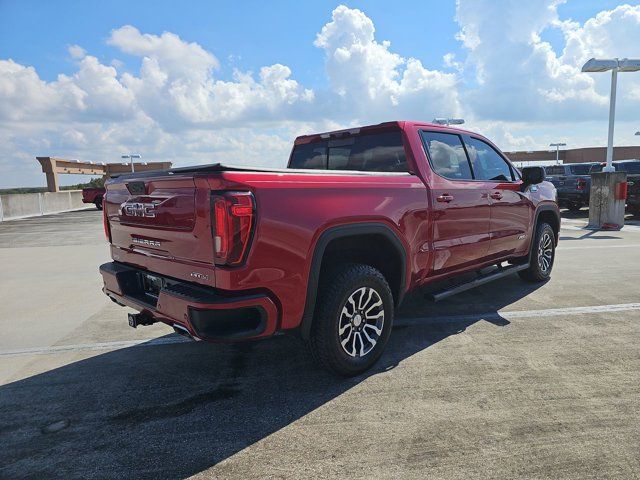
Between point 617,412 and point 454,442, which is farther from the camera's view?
point 617,412

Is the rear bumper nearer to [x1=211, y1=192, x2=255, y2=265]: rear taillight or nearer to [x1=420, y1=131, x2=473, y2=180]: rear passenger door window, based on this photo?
[x1=211, y1=192, x2=255, y2=265]: rear taillight

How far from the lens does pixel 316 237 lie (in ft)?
9.36

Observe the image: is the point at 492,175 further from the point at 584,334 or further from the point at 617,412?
the point at 617,412

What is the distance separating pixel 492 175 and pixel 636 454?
10.3 ft

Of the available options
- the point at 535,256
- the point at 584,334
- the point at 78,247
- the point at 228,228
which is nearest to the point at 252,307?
the point at 228,228

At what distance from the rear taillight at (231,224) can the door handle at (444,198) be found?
6.34ft

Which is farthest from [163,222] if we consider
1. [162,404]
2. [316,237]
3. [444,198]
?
[444,198]

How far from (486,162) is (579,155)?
161 ft

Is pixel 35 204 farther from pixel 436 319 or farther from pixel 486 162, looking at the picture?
pixel 486 162

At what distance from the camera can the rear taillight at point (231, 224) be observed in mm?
2475

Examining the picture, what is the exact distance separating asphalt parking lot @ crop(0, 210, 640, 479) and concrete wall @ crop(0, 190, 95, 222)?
19242 mm

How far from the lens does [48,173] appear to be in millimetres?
35062

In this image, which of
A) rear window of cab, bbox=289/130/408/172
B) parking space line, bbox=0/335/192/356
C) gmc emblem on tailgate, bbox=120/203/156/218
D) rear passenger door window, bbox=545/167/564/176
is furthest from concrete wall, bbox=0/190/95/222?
rear passenger door window, bbox=545/167/564/176

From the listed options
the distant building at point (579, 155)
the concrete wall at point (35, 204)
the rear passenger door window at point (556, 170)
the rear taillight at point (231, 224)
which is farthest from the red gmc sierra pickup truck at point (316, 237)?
the distant building at point (579, 155)
